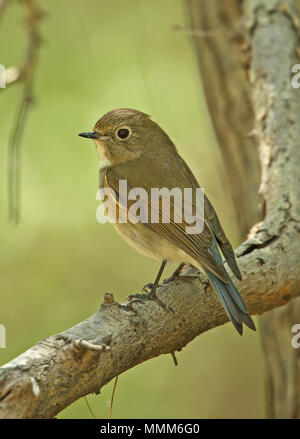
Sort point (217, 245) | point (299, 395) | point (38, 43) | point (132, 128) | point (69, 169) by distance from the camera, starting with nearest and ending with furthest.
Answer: point (217, 245) < point (132, 128) < point (299, 395) < point (38, 43) < point (69, 169)

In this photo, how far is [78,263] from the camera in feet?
21.0

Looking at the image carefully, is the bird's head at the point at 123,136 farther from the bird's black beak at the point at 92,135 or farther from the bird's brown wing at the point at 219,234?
the bird's brown wing at the point at 219,234

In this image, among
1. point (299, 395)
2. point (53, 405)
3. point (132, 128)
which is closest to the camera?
point (53, 405)

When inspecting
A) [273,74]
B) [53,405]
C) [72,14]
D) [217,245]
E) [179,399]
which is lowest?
[179,399]

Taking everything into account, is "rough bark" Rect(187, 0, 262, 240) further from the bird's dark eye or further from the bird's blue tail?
the bird's blue tail

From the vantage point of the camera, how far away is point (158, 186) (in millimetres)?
3557

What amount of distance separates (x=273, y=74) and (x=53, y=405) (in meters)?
2.65

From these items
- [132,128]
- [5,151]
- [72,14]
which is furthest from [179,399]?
[72,14]

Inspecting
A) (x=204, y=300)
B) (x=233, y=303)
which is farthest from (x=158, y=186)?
(x=233, y=303)

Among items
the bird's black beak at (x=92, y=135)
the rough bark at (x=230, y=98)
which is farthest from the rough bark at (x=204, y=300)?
the bird's black beak at (x=92, y=135)

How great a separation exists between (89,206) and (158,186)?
2.81m

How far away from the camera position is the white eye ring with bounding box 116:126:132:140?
12.8ft

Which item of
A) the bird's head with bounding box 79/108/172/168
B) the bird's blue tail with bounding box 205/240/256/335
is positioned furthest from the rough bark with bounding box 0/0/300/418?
the bird's head with bounding box 79/108/172/168
